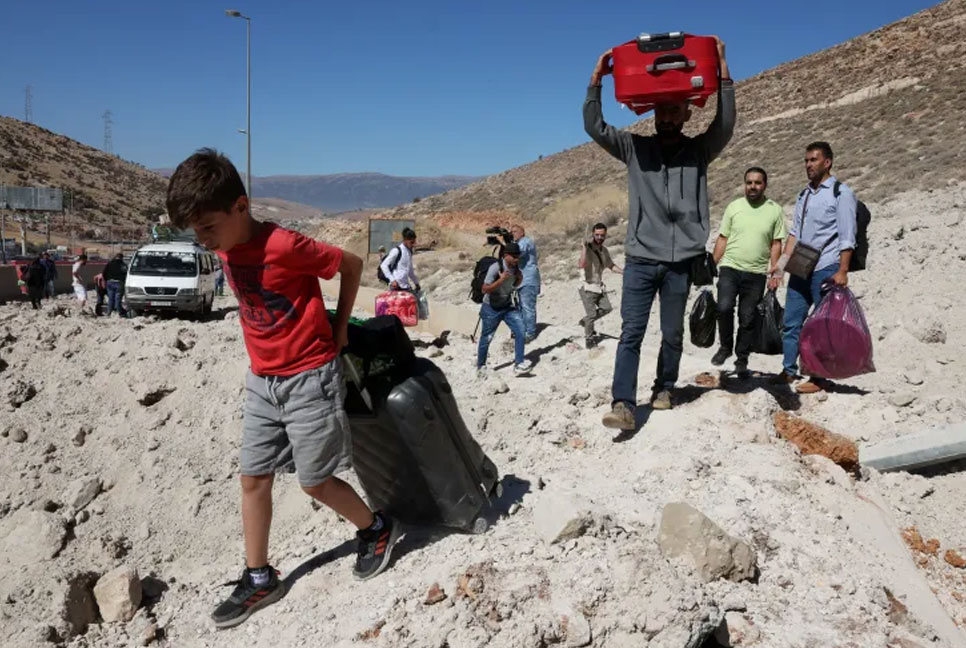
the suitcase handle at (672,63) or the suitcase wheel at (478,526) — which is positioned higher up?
the suitcase handle at (672,63)

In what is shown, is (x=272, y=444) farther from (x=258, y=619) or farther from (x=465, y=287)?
(x=465, y=287)

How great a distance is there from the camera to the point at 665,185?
4.20 meters

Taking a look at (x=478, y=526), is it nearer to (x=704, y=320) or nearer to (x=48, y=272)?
(x=704, y=320)

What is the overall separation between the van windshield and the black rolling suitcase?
13.7 meters

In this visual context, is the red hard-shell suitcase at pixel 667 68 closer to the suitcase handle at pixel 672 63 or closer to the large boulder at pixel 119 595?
the suitcase handle at pixel 672 63

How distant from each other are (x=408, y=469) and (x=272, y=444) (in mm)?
570

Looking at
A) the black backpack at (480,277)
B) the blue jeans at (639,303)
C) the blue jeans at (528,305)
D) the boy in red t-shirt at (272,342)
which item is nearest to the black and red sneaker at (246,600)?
the boy in red t-shirt at (272,342)

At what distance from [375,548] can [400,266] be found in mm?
5783

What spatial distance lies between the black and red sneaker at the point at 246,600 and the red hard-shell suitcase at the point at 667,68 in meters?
2.84

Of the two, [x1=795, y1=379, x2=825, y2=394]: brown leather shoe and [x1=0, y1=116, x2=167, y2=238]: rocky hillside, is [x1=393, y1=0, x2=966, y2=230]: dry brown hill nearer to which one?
[x1=795, y1=379, x2=825, y2=394]: brown leather shoe

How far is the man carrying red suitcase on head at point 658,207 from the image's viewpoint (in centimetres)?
414

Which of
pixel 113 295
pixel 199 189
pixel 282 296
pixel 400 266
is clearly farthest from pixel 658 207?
pixel 113 295

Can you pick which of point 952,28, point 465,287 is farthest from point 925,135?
point 952,28

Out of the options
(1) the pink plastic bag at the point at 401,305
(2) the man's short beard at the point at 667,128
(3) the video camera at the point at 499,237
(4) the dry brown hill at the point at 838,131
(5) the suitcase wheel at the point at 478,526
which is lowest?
(5) the suitcase wheel at the point at 478,526
